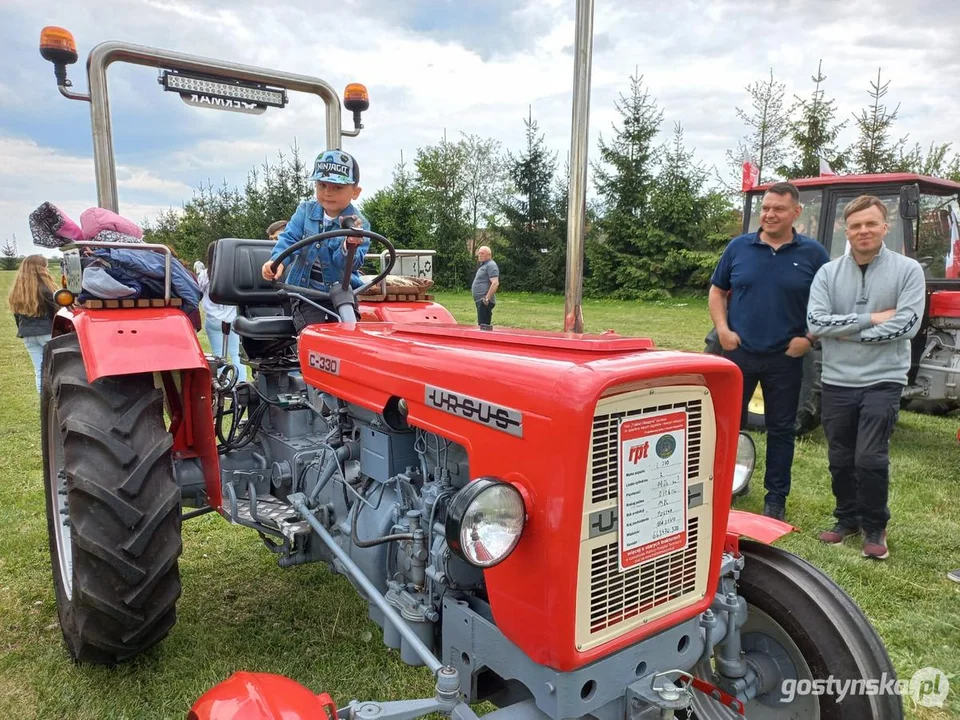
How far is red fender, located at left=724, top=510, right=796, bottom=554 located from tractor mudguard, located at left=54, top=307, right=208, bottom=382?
6.07 ft

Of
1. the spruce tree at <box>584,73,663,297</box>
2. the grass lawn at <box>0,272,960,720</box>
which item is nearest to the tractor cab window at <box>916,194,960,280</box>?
the grass lawn at <box>0,272,960,720</box>

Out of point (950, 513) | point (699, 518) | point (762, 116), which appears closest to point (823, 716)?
point (699, 518)

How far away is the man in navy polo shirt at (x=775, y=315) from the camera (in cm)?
352

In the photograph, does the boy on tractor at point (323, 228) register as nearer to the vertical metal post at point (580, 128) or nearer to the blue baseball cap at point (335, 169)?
the blue baseball cap at point (335, 169)

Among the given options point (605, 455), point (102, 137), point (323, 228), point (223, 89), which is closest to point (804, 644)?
point (605, 455)

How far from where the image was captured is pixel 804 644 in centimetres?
175

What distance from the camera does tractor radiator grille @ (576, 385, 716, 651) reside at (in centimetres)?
139

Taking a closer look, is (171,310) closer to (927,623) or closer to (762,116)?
(927,623)

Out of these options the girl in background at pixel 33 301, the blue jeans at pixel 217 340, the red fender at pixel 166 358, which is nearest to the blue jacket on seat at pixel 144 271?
the red fender at pixel 166 358

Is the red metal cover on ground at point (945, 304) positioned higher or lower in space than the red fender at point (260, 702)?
higher

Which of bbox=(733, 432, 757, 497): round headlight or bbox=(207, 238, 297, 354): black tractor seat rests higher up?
bbox=(207, 238, 297, 354): black tractor seat

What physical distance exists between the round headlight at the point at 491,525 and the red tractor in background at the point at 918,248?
4452 mm

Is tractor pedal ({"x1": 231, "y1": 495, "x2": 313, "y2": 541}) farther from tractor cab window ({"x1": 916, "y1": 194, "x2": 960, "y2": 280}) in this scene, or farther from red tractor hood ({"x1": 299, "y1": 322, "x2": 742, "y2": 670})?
tractor cab window ({"x1": 916, "y1": 194, "x2": 960, "y2": 280})

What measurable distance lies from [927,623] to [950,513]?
1.57 meters
